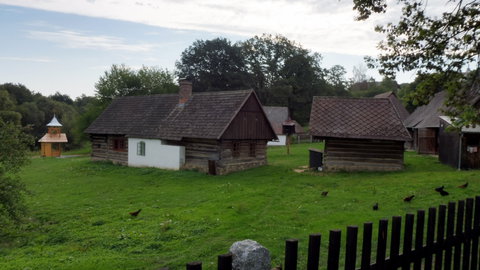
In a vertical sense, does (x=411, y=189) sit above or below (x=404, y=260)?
below

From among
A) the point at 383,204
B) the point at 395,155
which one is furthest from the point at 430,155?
the point at 383,204

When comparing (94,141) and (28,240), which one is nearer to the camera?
(28,240)

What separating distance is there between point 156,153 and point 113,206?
11957 mm

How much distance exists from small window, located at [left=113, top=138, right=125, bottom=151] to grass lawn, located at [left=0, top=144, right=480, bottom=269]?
7935 millimetres

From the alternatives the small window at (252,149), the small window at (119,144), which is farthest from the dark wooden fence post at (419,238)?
the small window at (119,144)

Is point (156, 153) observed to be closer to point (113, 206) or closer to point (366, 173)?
point (113, 206)

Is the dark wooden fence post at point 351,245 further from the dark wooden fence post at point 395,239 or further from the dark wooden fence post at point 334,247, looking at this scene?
the dark wooden fence post at point 395,239

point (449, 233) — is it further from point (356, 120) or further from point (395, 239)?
point (356, 120)

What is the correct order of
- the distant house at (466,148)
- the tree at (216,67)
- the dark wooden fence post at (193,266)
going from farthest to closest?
the tree at (216,67) < the distant house at (466,148) < the dark wooden fence post at (193,266)

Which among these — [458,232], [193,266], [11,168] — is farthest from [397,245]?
[11,168]

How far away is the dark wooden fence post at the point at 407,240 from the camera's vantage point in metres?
3.95

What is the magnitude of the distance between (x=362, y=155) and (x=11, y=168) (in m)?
18.1

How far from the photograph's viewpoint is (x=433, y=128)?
31328 mm

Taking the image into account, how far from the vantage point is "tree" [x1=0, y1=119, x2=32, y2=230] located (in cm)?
1195
